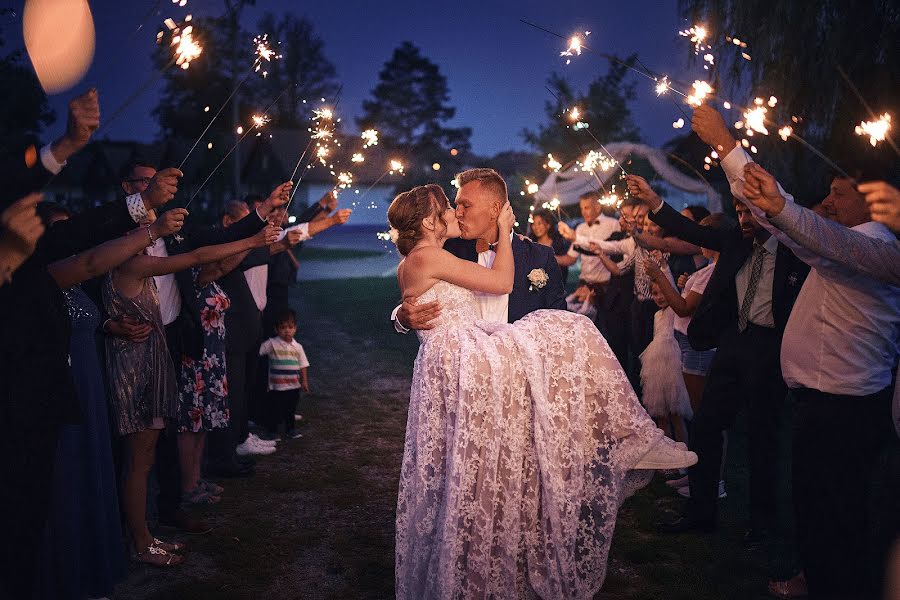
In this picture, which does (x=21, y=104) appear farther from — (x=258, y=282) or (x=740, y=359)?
(x=740, y=359)

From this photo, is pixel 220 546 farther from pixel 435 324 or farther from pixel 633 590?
pixel 633 590

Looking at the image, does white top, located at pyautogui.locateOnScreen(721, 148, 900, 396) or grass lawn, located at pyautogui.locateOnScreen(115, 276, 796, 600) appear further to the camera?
grass lawn, located at pyautogui.locateOnScreen(115, 276, 796, 600)

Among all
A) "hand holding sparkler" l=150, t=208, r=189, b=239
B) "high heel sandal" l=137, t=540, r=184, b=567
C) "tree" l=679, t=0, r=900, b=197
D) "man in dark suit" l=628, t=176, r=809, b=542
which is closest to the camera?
"hand holding sparkler" l=150, t=208, r=189, b=239

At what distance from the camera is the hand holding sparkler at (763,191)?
3.29 meters

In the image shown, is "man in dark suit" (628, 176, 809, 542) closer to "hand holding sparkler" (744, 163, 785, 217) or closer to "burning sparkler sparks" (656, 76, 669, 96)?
"burning sparkler sparks" (656, 76, 669, 96)

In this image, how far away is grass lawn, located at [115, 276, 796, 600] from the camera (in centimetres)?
439

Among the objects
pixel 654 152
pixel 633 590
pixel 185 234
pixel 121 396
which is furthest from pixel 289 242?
pixel 654 152

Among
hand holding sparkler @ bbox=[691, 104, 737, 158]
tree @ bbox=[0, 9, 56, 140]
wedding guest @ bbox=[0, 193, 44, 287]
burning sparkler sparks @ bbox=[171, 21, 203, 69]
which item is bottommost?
wedding guest @ bbox=[0, 193, 44, 287]

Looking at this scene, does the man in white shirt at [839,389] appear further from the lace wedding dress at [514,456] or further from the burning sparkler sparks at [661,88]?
the lace wedding dress at [514,456]

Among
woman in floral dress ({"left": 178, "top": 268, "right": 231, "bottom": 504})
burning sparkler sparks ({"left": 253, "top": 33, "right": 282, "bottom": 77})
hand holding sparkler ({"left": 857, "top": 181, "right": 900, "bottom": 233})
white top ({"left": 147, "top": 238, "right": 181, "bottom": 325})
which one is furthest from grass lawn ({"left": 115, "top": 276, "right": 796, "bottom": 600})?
burning sparkler sparks ({"left": 253, "top": 33, "right": 282, "bottom": 77})

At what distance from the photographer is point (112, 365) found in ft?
14.3

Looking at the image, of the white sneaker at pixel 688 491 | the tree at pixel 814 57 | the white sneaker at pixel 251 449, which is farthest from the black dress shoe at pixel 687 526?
the tree at pixel 814 57

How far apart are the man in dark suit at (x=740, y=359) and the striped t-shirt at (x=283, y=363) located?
406 cm

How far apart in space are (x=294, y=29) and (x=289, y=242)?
51902 mm
